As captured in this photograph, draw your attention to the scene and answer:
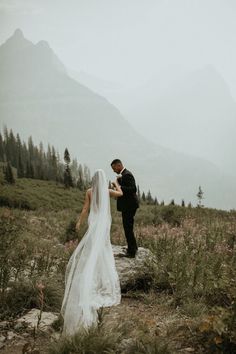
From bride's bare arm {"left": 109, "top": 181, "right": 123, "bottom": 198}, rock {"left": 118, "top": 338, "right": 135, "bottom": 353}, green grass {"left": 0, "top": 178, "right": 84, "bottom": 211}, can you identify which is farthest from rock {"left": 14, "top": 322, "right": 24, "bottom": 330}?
green grass {"left": 0, "top": 178, "right": 84, "bottom": 211}

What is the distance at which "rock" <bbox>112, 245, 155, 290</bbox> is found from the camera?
7.66 m

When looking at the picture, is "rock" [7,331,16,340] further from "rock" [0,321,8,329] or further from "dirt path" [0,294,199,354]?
"rock" [0,321,8,329]

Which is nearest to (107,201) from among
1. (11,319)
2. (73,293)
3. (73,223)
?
(73,293)

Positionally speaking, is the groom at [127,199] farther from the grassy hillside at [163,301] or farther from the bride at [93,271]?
the bride at [93,271]

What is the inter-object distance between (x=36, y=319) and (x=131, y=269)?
2.59m

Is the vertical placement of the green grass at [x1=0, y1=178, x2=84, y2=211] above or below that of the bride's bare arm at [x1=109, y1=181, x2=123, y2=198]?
above

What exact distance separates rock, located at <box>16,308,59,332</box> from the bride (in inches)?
8.2

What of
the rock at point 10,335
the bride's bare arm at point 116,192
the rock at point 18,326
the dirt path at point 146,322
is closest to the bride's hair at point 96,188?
the bride's bare arm at point 116,192

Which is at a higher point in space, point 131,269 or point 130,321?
point 131,269

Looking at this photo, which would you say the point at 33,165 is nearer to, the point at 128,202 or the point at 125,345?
the point at 128,202

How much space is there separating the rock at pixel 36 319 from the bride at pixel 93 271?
8.2 inches

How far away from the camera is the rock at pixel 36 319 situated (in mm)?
5512

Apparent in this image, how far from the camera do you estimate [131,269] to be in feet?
25.7

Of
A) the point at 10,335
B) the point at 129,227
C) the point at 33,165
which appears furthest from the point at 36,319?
the point at 33,165
